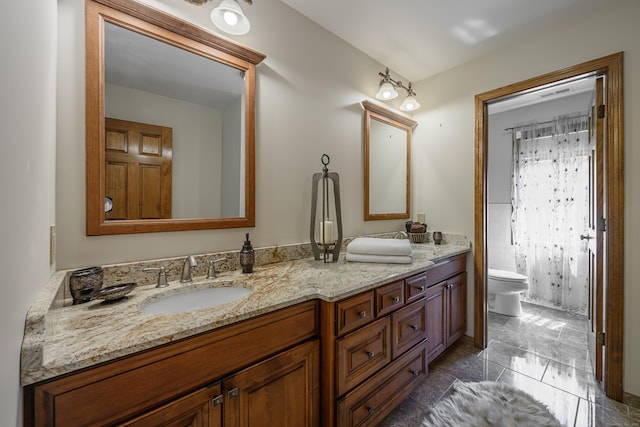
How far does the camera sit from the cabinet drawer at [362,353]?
1213mm

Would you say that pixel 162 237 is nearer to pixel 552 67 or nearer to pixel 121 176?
pixel 121 176

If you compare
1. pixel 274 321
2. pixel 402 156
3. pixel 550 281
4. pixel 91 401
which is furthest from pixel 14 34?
pixel 550 281

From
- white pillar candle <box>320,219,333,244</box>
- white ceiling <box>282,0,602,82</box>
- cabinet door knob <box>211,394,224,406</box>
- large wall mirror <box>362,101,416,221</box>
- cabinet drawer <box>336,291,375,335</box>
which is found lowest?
cabinet door knob <box>211,394,224,406</box>

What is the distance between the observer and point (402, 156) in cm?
271

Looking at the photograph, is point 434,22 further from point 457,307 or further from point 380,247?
point 457,307

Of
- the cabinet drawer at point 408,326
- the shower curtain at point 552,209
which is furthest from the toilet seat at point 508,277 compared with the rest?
the cabinet drawer at point 408,326

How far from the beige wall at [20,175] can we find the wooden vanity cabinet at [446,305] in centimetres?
190

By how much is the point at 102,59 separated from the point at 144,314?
3.57 ft

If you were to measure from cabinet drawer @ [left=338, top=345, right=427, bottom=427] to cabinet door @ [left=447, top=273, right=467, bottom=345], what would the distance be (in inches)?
22.4

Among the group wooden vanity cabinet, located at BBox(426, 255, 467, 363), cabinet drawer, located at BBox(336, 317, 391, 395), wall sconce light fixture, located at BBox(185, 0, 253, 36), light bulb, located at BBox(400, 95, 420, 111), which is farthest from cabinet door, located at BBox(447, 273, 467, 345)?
wall sconce light fixture, located at BBox(185, 0, 253, 36)

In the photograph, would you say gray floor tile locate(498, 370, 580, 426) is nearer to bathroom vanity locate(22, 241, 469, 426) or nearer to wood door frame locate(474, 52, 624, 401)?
wood door frame locate(474, 52, 624, 401)

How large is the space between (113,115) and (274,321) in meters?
1.13

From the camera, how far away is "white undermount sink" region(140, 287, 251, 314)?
3.69ft

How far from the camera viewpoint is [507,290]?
Result: 2.98m
